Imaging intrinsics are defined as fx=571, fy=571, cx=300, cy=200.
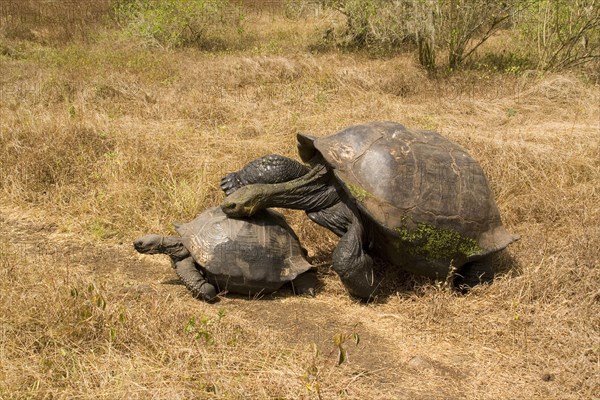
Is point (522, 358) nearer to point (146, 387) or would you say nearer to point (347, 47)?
point (146, 387)

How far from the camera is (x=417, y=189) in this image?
4.86m

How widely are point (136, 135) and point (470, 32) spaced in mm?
7618

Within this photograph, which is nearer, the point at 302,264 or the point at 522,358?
the point at 522,358

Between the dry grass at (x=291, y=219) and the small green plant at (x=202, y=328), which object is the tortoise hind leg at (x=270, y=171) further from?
the small green plant at (x=202, y=328)

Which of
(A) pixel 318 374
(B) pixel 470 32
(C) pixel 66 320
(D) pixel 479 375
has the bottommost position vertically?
(D) pixel 479 375

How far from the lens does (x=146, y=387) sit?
3441mm

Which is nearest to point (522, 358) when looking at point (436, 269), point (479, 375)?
point (479, 375)

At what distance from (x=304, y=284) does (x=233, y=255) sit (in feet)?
2.46

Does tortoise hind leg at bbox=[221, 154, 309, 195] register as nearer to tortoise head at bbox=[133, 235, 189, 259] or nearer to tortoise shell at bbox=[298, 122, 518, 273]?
tortoise shell at bbox=[298, 122, 518, 273]

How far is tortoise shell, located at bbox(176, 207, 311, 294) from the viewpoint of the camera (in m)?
4.93

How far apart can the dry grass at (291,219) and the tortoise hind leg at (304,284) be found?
15 centimetres

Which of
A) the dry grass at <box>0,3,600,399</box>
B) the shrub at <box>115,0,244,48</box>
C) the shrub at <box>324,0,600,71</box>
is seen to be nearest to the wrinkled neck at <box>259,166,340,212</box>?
the dry grass at <box>0,3,600,399</box>

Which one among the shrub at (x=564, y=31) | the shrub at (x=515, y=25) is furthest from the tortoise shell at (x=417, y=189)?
the shrub at (x=564, y=31)

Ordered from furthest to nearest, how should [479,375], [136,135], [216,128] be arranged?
1. [216,128]
2. [136,135]
3. [479,375]
